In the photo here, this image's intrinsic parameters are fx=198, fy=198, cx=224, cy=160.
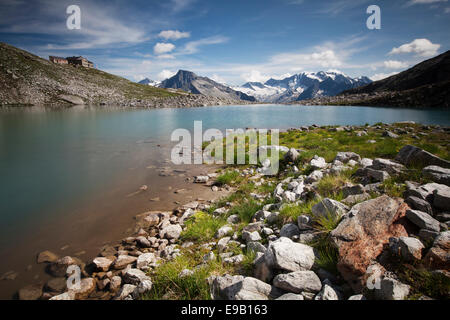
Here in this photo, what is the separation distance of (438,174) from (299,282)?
18.2 ft

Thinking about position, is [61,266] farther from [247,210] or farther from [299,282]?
[299,282]

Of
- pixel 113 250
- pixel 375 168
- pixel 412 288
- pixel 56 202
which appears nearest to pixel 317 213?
pixel 412 288

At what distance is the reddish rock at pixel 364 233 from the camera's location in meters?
3.10

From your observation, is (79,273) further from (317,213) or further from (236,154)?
(236,154)

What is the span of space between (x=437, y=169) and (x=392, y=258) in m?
4.46

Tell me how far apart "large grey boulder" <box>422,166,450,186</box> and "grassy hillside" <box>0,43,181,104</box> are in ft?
414

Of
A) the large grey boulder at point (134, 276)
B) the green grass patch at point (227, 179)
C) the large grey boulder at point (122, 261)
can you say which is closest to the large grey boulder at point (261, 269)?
the large grey boulder at point (134, 276)

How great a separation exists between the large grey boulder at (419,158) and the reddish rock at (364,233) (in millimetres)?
4117

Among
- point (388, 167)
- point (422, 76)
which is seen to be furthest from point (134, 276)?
point (422, 76)

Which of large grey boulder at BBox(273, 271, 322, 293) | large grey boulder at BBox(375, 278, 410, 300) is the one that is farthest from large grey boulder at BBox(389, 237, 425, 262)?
large grey boulder at BBox(273, 271, 322, 293)

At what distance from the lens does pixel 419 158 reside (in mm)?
7188

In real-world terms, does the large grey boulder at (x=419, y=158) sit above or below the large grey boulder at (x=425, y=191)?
above

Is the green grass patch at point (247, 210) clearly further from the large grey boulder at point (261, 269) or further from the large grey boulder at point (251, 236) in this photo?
the large grey boulder at point (261, 269)

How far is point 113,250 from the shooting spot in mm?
6559
